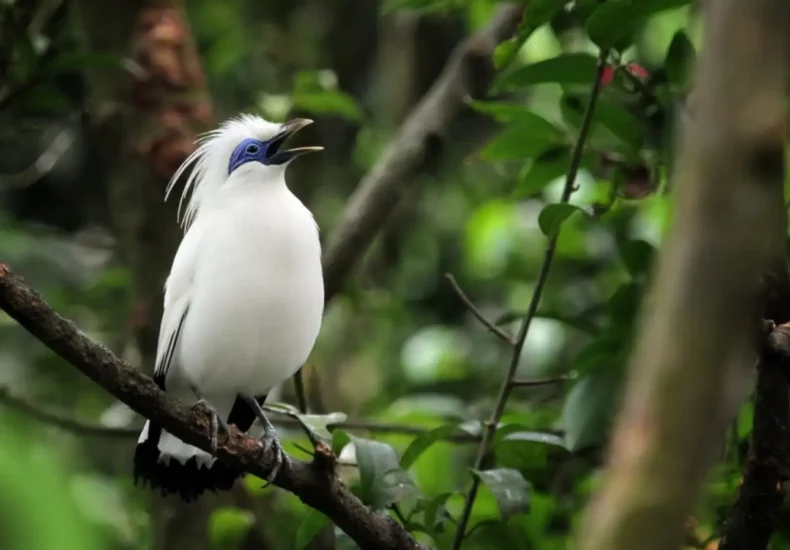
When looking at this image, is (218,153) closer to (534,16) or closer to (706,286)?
(534,16)

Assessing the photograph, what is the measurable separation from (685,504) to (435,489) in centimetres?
232

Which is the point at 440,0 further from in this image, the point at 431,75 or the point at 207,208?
the point at 431,75

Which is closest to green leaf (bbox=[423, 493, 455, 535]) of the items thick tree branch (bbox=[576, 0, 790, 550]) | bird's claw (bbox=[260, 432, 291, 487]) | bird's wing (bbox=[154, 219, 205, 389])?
bird's claw (bbox=[260, 432, 291, 487])

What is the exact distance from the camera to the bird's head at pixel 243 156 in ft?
9.30

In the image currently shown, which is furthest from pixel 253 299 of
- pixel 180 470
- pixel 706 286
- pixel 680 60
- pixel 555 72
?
pixel 706 286

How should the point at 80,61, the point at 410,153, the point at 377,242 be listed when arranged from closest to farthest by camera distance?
the point at 80,61 < the point at 410,153 < the point at 377,242

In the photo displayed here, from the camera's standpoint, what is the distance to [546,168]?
2.60m

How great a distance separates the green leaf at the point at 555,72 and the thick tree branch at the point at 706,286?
1.69 m

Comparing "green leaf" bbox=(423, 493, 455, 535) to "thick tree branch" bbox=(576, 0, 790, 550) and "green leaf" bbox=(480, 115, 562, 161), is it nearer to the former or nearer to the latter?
"green leaf" bbox=(480, 115, 562, 161)

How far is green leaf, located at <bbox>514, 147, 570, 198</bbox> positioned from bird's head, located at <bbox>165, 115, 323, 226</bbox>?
1.84 ft

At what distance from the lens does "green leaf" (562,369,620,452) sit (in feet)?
7.75

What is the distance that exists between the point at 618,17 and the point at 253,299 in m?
0.99

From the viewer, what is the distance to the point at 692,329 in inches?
26.7

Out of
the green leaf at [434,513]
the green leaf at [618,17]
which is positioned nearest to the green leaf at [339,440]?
the green leaf at [434,513]
